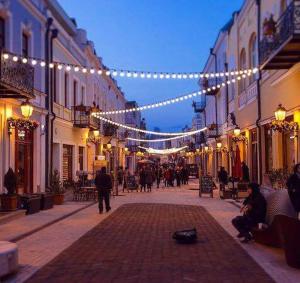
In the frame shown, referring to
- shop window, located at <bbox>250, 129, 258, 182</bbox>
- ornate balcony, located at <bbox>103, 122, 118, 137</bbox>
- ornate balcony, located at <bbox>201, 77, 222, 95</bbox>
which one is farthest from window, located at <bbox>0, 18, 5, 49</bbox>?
ornate balcony, located at <bbox>103, 122, 118, 137</bbox>

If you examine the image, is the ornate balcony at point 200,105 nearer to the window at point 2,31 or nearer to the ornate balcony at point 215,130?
the ornate balcony at point 215,130

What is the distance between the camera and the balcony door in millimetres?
19922

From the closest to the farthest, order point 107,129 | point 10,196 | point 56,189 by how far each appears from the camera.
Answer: point 10,196, point 56,189, point 107,129

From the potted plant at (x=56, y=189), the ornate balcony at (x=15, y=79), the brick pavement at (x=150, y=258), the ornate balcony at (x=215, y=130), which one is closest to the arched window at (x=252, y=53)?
the potted plant at (x=56, y=189)

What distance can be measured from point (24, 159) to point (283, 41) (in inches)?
440

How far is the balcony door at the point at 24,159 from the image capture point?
65.4 ft

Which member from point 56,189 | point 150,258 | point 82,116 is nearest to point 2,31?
point 56,189

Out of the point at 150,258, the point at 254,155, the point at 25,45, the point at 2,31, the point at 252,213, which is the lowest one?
the point at 150,258

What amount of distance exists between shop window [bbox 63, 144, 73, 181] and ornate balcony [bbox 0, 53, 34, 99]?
1059 cm

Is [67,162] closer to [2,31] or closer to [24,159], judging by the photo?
[24,159]

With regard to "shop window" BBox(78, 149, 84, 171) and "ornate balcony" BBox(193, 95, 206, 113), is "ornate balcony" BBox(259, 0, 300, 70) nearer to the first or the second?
"shop window" BBox(78, 149, 84, 171)

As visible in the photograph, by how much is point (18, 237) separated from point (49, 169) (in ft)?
41.1

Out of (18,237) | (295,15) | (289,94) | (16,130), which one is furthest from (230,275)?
(16,130)

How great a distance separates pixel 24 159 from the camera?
21.2 metres
